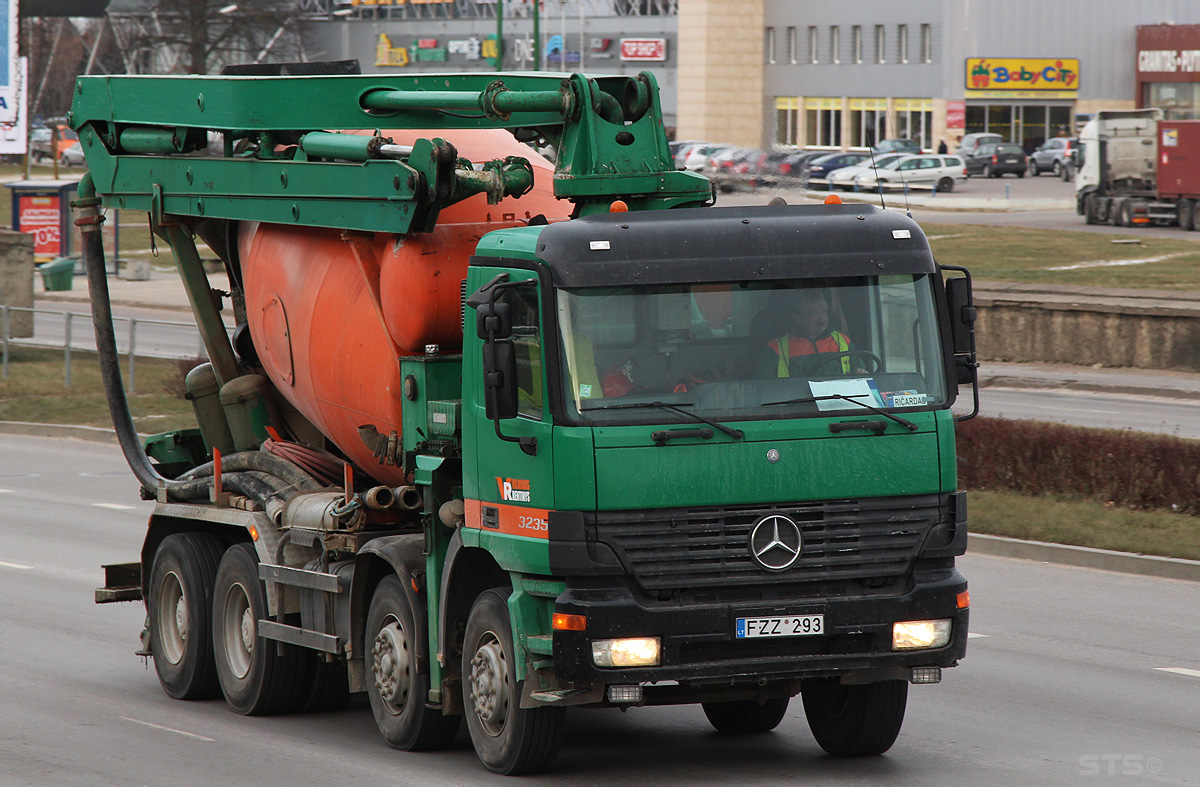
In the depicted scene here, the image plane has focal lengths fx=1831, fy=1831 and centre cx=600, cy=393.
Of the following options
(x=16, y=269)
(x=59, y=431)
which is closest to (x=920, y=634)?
(x=59, y=431)

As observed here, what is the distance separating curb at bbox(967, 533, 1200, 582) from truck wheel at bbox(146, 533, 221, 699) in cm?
717

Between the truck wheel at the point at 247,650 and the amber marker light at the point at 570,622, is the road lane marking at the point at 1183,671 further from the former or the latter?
the truck wheel at the point at 247,650

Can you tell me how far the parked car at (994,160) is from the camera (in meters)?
79.9

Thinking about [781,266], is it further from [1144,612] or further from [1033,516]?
[1033,516]

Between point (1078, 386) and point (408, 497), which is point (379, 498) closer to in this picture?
point (408, 497)

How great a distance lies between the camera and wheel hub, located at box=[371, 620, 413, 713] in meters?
9.36

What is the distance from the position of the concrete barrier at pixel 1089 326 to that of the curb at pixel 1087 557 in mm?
14955

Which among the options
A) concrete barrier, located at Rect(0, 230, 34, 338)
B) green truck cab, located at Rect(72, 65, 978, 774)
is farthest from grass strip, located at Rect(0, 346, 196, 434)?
green truck cab, located at Rect(72, 65, 978, 774)

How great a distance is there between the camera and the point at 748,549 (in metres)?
8.16

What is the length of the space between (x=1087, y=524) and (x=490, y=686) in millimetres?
8401

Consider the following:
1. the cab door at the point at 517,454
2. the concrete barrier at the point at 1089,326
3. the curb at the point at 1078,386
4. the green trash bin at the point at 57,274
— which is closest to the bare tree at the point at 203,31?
the green trash bin at the point at 57,274

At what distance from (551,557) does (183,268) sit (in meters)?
5.17

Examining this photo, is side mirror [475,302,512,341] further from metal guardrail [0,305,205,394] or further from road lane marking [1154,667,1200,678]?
metal guardrail [0,305,205,394]

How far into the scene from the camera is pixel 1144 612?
1305 centimetres
